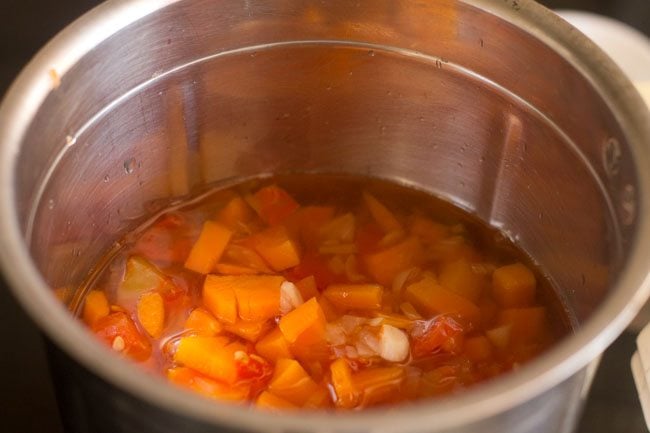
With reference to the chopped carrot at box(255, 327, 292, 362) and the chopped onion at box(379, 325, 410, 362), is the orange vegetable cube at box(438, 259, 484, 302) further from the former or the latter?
the chopped carrot at box(255, 327, 292, 362)

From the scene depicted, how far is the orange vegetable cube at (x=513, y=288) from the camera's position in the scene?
135cm

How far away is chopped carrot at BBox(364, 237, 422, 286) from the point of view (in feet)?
4.47

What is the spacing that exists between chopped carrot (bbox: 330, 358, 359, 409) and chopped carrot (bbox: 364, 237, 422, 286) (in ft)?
0.70

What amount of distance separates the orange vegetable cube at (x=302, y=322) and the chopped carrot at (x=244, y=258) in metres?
0.14

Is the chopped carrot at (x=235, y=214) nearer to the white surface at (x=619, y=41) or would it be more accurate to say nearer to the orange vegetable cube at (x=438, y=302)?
the orange vegetable cube at (x=438, y=302)

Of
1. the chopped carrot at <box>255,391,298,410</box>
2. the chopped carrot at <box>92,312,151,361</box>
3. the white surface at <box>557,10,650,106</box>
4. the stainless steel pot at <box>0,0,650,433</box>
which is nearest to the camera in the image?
the stainless steel pot at <box>0,0,650,433</box>

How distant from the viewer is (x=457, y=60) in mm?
1317

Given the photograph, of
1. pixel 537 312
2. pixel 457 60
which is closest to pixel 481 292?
pixel 537 312

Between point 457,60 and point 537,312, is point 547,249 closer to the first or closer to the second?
point 537,312

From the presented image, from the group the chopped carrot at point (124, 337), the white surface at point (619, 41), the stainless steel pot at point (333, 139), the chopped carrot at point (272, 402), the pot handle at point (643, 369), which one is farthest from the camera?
the white surface at point (619, 41)

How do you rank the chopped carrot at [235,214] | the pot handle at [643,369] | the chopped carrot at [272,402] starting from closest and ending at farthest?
the chopped carrot at [272,402]
the pot handle at [643,369]
the chopped carrot at [235,214]

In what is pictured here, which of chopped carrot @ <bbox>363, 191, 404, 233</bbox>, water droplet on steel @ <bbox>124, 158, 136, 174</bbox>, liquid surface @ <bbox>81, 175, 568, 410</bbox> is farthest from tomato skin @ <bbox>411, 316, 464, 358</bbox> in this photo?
water droplet on steel @ <bbox>124, 158, 136, 174</bbox>

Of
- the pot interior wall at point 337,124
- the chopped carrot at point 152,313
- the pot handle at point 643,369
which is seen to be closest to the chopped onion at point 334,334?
the chopped carrot at point 152,313

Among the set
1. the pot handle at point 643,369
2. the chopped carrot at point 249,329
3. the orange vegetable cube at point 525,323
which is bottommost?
the pot handle at point 643,369
